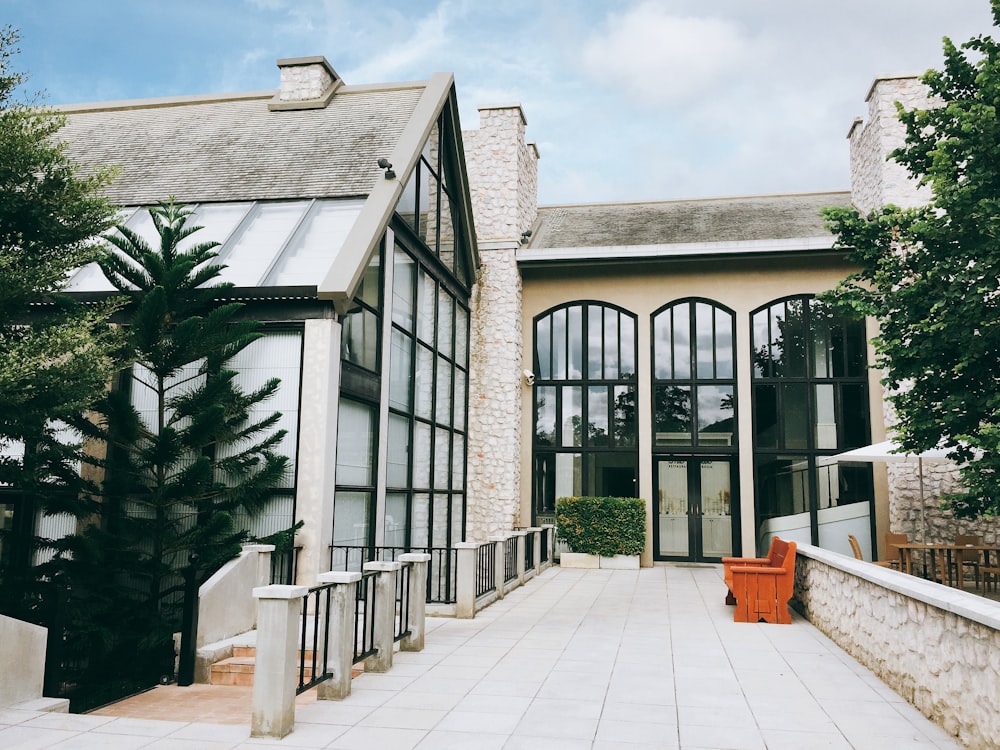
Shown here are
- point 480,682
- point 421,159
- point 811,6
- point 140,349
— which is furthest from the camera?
point 811,6

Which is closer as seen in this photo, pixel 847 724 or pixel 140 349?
pixel 847 724

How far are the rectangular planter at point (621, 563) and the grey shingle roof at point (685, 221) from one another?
6275 mm

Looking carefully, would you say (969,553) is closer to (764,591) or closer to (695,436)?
(695,436)

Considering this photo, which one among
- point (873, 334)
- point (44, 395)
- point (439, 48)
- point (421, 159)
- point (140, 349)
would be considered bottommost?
point (44, 395)

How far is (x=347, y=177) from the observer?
1051cm

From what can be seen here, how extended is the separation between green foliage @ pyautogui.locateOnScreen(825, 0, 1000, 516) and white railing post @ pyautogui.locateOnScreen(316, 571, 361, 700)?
238 inches

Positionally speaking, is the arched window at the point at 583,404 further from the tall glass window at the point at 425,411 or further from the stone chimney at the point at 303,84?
the stone chimney at the point at 303,84

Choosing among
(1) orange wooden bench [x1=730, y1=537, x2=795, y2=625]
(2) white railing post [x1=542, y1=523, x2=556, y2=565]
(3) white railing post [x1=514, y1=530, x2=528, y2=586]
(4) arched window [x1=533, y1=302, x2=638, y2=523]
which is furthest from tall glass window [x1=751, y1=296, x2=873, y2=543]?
(1) orange wooden bench [x1=730, y1=537, x2=795, y2=625]

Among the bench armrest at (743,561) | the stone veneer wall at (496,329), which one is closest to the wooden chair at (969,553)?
the bench armrest at (743,561)

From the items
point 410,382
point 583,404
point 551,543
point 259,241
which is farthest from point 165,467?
point 583,404

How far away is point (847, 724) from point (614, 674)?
1.88 metres

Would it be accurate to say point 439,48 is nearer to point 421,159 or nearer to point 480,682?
point 421,159

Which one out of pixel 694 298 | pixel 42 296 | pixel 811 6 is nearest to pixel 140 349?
pixel 42 296

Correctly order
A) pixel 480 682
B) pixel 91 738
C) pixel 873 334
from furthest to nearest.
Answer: pixel 873 334 → pixel 480 682 → pixel 91 738
